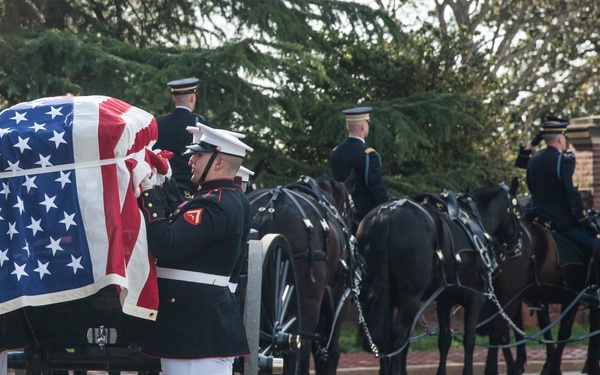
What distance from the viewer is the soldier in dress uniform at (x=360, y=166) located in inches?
392

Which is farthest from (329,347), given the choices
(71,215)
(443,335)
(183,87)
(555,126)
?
(555,126)

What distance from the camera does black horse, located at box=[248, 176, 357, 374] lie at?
7.66 meters

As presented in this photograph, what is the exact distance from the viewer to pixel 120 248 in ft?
15.3

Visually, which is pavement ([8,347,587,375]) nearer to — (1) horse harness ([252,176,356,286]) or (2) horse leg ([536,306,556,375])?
(2) horse leg ([536,306,556,375])

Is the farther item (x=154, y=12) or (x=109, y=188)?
(x=154, y=12)

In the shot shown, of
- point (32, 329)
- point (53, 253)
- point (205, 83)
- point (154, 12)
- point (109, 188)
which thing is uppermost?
point (154, 12)

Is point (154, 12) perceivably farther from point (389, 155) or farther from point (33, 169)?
point (33, 169)

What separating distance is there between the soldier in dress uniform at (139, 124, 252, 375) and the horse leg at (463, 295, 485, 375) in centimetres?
517

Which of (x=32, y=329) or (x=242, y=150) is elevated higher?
(x=242, y=150)

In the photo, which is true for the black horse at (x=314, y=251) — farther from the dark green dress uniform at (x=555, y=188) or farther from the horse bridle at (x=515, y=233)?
the dark green dress uniform at (x=555, y=188)

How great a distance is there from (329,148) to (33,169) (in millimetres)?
10489

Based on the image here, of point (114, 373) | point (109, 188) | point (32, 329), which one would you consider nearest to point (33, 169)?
point (109, 188)

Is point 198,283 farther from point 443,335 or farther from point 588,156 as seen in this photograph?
point 588,156

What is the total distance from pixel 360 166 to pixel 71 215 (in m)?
5.54
